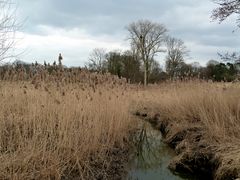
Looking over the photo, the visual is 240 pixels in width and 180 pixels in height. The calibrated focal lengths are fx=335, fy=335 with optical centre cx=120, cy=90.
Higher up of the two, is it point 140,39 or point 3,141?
point 140,39

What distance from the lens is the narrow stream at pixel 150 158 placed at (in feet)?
20.4

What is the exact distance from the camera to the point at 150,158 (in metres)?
7.47

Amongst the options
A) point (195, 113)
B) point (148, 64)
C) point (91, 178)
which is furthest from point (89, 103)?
point (148, 64)

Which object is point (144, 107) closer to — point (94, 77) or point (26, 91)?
Answer: point (94, 77)

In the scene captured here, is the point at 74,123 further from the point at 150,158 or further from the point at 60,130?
the point at 150,158

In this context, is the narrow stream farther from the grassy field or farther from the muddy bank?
the grassy field

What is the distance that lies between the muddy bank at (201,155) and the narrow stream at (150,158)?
0.71ft

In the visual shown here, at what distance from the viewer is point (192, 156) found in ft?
20.9

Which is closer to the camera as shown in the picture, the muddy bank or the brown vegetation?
the brown vegetation

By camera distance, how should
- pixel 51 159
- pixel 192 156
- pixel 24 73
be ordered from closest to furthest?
pixel 51 159
pixel 24 73
pixel 192 156

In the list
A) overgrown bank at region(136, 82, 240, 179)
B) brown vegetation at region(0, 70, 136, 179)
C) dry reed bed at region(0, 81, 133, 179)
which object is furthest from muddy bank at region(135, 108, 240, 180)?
dry reed bed at region(0, 81, 133, 179)

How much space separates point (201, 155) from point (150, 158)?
151 centimetres

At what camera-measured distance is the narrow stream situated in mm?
6203

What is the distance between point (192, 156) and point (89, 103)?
2209 mm
